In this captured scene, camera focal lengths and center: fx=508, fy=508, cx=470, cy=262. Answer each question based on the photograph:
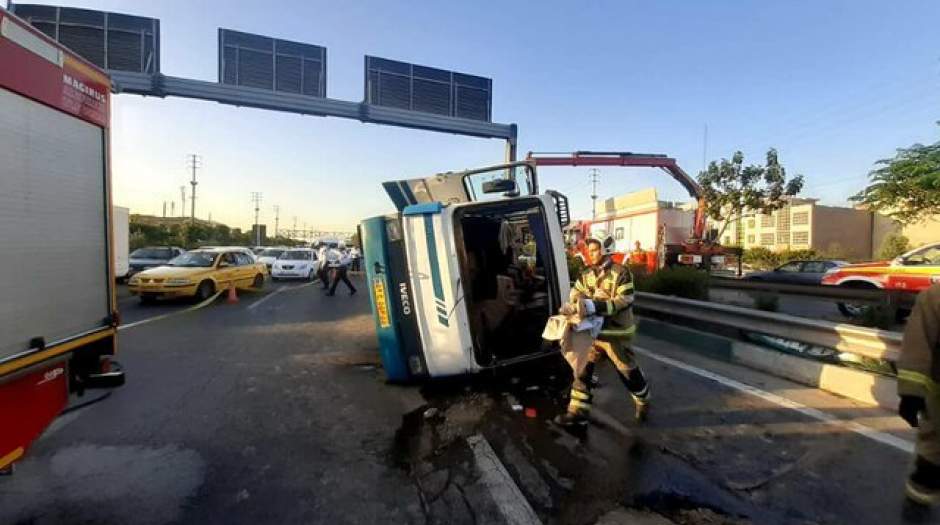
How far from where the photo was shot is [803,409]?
4520mm

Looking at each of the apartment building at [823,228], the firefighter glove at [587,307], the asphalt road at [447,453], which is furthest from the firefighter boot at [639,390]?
the apartment building at [823,228]

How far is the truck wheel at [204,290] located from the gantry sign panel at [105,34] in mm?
7319

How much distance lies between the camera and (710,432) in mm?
4020

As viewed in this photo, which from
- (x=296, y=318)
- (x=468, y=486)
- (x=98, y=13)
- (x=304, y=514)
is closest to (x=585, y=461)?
(x=468, y=486)

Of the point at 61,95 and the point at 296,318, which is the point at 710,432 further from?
the point at 296,318

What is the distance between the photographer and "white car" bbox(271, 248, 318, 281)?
22703 mm

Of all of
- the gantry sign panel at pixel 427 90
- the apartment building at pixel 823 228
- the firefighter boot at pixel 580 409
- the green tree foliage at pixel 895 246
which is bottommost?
the firefighter boot at pixel 580 409

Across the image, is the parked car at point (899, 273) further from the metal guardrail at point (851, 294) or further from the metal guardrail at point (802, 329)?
the metal guardrail at point (802, 329)

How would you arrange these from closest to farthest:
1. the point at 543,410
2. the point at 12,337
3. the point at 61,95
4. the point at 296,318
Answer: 1. the point at 12,337
2. the point at 61,95
3. the point at 543,410
4. the point at 296,318

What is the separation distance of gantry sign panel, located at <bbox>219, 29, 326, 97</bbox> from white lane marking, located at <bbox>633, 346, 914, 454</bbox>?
15250 mm

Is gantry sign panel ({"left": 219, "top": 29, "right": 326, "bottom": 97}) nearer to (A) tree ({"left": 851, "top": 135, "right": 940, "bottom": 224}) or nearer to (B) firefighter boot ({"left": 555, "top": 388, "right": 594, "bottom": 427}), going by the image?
(B) firefighter boot ({"left": 555, "top": 388, "right": 594, "bottom": 427})

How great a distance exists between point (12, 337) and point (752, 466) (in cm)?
431

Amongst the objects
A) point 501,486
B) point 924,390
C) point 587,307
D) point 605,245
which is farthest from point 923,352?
point 501,486

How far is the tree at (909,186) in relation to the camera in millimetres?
20562
